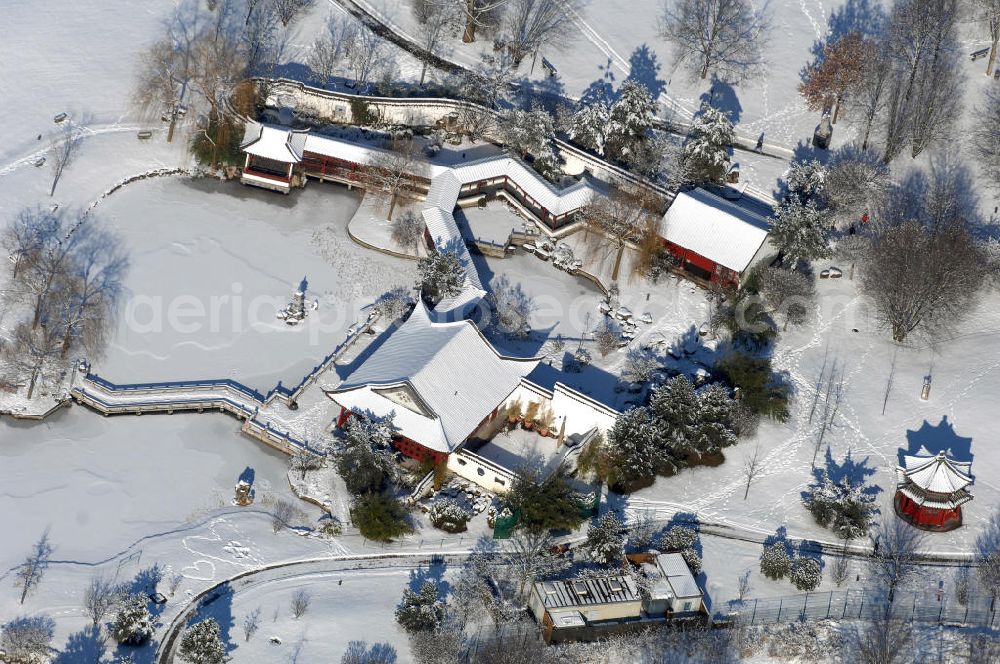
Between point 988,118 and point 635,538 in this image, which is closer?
point 635,538

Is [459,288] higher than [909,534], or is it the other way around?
[459,288]

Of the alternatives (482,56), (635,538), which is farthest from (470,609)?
(482,56)

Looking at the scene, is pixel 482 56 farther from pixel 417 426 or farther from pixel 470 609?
pixel 470 609

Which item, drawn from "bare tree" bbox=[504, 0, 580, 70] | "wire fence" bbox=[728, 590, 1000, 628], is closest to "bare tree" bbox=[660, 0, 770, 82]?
"bare tree" bbox=[504, 0, 580, 70]

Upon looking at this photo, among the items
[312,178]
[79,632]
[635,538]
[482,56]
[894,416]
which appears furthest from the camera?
[482,56]

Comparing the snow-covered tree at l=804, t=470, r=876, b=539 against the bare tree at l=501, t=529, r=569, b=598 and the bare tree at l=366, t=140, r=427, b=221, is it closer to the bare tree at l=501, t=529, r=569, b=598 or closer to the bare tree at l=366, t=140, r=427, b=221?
the bare tree at l=501, t=529, r=569, b=598

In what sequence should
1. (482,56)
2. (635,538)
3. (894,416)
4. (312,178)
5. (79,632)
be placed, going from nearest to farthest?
(79,632) → (635,538) → (894,416) → (312,178) → (482,56)

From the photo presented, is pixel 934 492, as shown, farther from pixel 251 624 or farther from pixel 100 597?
pixel 100 597

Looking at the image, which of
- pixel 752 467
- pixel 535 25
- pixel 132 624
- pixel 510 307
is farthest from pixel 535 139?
pixel 132 624
